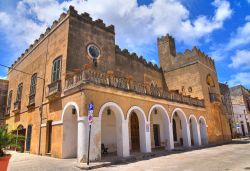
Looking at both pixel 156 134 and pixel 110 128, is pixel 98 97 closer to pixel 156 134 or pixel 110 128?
pixel 110 128

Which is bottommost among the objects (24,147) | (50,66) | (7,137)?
(24,147)

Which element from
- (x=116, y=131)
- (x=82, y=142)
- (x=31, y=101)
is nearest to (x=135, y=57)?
(x=116, y=131)

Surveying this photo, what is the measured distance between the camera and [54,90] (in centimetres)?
1391

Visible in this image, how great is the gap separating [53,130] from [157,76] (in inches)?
584

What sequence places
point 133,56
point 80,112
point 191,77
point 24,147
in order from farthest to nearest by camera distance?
point 191,77, point 133,56, point 24,147, point 80,112

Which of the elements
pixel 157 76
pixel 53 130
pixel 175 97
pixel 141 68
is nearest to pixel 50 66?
pixel 53 130

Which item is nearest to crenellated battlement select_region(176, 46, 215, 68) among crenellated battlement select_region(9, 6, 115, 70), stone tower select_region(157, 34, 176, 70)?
stone tower select_region(157, 34, 176, 70)

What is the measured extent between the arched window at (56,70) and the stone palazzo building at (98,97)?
8cm

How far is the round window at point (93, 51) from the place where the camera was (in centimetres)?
1565

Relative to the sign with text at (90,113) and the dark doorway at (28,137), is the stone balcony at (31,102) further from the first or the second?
the sign with text at (90,113)

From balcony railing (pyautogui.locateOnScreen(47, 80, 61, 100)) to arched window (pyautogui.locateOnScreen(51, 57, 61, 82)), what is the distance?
467mm

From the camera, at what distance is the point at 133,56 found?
20.5 metres

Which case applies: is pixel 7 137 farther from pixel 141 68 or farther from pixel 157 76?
pixel 157 76

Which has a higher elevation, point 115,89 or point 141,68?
point 141,68
